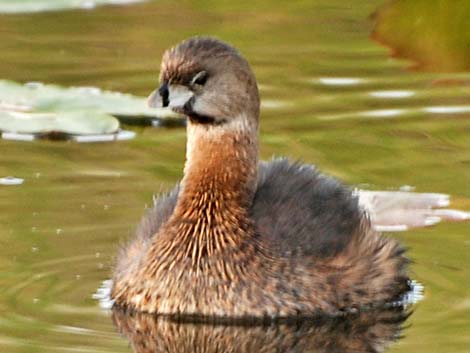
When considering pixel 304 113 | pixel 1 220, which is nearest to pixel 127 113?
pixel 304 113

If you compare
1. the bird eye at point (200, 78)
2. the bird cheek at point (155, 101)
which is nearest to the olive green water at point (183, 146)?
the bird cheek at point (155, 101)

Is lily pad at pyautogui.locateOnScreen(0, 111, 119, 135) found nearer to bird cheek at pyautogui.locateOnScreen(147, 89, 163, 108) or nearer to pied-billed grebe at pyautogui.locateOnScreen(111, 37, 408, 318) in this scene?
pied-billed grebe at pyautogui.locateOnScreen(111, 37, 408, 318)

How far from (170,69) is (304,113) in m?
3.78

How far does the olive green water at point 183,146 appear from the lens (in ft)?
28.0

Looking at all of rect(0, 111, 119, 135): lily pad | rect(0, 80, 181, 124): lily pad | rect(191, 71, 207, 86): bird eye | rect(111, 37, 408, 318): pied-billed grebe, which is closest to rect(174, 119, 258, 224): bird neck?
rect(111, 37, 408, 318): pied-billed grebe

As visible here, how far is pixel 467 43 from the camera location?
8.13 meters

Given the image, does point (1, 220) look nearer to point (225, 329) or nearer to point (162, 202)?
point (162, 202)

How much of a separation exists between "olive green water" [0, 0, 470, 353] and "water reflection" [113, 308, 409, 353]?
131 millimetres

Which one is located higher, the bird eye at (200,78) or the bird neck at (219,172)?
the bird eye at (200,78)

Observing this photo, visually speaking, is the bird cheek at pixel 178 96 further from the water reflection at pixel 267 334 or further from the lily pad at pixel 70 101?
the lily pad at pixel 70 101

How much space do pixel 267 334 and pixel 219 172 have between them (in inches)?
38.8

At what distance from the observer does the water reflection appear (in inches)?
316

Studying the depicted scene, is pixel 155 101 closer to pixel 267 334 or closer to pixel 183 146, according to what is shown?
pixel 267 334

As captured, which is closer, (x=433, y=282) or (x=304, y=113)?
(x=433, y=282)
